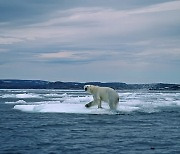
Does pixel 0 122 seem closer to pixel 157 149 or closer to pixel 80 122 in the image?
pixel 80 122

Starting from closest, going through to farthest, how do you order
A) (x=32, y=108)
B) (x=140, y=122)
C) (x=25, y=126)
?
1. (x=25, y=126)
2. (x=140, y=122)
3. (x=32, y=108)

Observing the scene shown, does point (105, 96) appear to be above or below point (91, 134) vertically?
above

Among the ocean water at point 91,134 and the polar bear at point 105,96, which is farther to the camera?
the polar bear at point 105,96

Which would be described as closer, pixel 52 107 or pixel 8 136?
pixel 8 136

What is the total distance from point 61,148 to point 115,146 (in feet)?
4.84

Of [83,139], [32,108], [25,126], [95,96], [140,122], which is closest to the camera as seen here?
[83,139]

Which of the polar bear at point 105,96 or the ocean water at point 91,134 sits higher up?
the polar bear at point 105,96

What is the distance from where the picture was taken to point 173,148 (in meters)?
10.6

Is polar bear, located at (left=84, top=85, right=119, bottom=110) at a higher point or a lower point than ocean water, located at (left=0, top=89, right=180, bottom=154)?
→ higher

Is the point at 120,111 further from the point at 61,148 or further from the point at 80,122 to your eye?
the point at 61,148

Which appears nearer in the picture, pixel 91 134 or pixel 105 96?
pixel 91 134

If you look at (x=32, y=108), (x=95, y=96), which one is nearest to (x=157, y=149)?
(x=95, y=96)

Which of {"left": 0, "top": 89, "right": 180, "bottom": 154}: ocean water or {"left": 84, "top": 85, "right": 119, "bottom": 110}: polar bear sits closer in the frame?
{"left": 0, "top": 89, "right": 180, "bottom": 154}: ocean water

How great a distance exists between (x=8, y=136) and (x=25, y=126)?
262 centimetres
